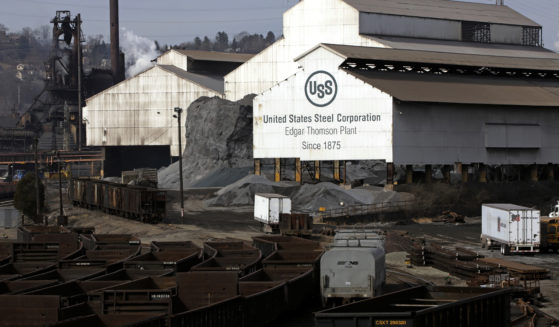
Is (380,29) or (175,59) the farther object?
(175,59)

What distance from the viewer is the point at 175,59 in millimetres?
127875

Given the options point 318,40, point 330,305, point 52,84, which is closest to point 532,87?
point 318,40

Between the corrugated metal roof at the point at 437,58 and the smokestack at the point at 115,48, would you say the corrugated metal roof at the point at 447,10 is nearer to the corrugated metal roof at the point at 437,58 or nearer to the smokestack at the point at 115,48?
the corrugated metal roof at the point at 437,58

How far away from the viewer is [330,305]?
29.4 m

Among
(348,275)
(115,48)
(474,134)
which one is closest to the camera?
(348,275)

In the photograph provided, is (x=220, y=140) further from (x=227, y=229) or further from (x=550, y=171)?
(x=227, y=229)

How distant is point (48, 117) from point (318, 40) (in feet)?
256

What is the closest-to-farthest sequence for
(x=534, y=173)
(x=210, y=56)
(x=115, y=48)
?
(x=534, y=173) < (x=210, y=56) < (x=115, y=48)

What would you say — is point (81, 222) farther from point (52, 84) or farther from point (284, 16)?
point (52, 84)

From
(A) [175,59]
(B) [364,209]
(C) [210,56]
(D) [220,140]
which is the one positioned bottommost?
(B) [364,209]

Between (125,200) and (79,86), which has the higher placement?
(79,86)

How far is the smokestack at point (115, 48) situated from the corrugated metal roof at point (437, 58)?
2996 inches

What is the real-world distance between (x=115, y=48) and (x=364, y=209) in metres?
96.9

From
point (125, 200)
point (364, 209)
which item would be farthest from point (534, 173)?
point (125, 200)
